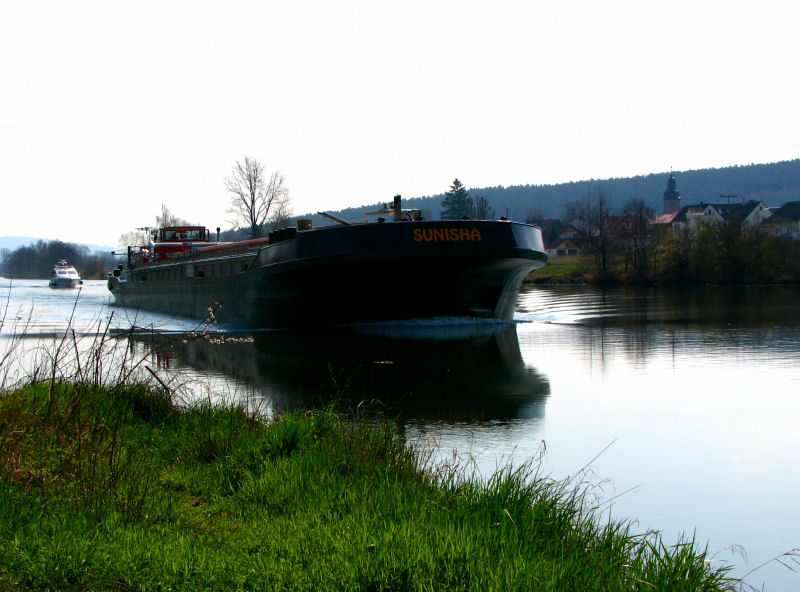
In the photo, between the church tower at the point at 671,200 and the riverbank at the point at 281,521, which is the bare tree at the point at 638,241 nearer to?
the riverbank at the point at 281,521

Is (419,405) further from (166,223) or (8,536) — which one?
(166,223)

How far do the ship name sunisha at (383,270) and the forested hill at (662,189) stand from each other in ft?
460

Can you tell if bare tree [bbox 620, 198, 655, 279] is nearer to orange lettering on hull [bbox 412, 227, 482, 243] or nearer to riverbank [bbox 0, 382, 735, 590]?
orange lettering on hull [bbox 412, 227, 482, 243]

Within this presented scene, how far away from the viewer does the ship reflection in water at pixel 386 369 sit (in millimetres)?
8969

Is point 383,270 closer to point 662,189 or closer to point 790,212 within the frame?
point 790,212

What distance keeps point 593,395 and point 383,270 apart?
328 inches

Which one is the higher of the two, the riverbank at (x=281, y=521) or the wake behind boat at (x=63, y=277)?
the wake behind boat at (x=63, y=277)

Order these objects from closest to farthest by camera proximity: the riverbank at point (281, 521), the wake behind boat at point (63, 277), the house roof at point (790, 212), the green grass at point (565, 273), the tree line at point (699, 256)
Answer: the riverbank at point (281, 521) → the tree line at point (699, 256) → the green grass at point (565, 273) → the wake behind boat at point (63, 277) → the house roof at point (790, 212)

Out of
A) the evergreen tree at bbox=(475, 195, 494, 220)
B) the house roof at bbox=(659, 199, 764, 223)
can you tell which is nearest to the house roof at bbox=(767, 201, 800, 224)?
the house roof at bbox=(659, 199, 764, 223)

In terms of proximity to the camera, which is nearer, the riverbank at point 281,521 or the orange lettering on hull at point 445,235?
the riverbank at point 281,521

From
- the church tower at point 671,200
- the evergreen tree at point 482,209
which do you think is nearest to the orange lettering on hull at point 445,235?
the evergreen tree at point 482,209

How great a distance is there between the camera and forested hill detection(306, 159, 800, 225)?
166000mm

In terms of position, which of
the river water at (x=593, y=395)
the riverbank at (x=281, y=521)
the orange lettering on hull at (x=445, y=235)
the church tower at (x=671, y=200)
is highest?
the church tower at (x=671, y=200)

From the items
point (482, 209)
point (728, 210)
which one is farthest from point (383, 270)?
point (728, 210)
